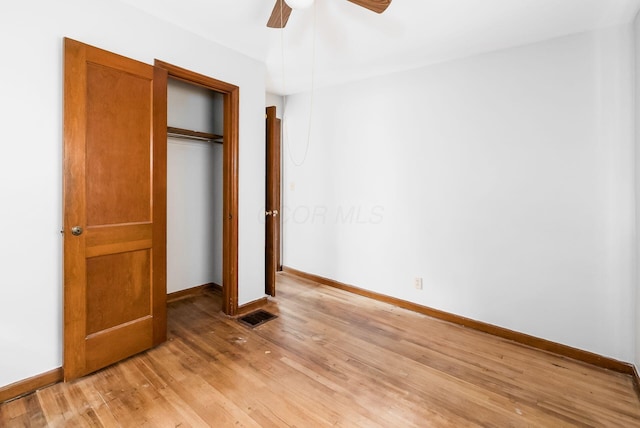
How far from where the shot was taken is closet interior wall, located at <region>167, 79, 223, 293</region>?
3430mm

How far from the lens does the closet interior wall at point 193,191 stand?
3.43 metres

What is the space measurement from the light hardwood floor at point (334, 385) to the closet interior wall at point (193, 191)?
868 millimetres

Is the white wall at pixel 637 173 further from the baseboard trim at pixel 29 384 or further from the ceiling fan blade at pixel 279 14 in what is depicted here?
the baseboard trim at pixel 29 384

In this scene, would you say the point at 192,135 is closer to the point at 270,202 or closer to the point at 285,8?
the point at 270,202

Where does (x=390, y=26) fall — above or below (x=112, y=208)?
above

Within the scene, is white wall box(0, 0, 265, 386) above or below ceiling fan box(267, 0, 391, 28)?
below

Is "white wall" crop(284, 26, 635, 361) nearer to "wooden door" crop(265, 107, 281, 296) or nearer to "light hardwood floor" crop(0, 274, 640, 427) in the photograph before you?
"light hardwood floor" crop(0, 274, 640, 427)

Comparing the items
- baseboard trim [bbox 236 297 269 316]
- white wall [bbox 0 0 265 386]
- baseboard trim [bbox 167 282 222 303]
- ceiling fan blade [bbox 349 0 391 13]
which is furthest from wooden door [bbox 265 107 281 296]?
ceiling fan blade [bbox 349 0 391 13]

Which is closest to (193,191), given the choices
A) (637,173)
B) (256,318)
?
(256,318)

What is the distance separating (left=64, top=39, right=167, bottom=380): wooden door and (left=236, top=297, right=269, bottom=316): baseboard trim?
781mm

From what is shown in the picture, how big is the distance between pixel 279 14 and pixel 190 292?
3.00 metres

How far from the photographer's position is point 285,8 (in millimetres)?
1995

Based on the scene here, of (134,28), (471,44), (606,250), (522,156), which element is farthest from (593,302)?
(134,28)

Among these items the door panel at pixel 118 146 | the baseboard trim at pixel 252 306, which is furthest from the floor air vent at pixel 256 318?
the door panel at pixel 118 146
